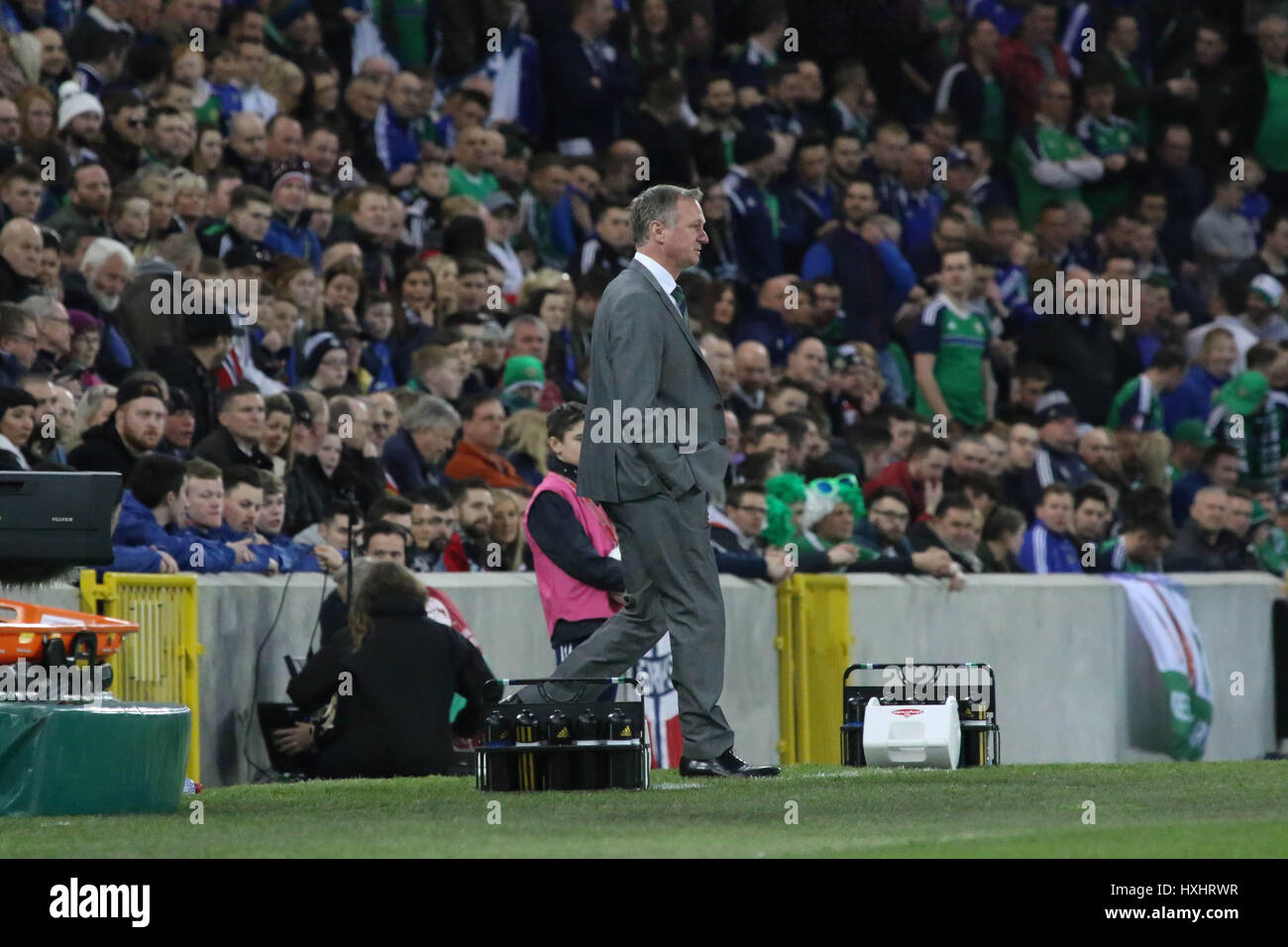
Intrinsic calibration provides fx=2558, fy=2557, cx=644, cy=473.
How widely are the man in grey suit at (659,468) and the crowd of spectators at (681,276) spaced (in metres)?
1.15

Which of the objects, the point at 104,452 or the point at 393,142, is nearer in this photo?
the point at 104,452

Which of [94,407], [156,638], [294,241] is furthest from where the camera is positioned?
[294,241]

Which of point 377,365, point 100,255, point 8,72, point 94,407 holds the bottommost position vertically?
point 94,407

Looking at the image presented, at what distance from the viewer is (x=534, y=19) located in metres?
21.0

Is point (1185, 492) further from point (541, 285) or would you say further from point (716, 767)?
point (716, 767)

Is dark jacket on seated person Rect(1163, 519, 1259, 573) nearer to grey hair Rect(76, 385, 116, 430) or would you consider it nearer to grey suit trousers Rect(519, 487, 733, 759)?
grey hair Rect(76, 385, 116, 430)

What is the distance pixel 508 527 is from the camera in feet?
46.6

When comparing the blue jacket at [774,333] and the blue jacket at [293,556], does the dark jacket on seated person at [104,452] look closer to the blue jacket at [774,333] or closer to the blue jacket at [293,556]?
the blue jacket at [293,556]

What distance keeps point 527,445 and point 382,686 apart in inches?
146

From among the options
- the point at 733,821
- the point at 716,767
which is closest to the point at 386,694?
the point at 716,767

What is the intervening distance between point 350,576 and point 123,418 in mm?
1395

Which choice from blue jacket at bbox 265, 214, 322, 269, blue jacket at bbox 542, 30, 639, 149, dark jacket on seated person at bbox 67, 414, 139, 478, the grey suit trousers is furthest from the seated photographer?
blue jacket at bbox 542, 30, 639, 149
